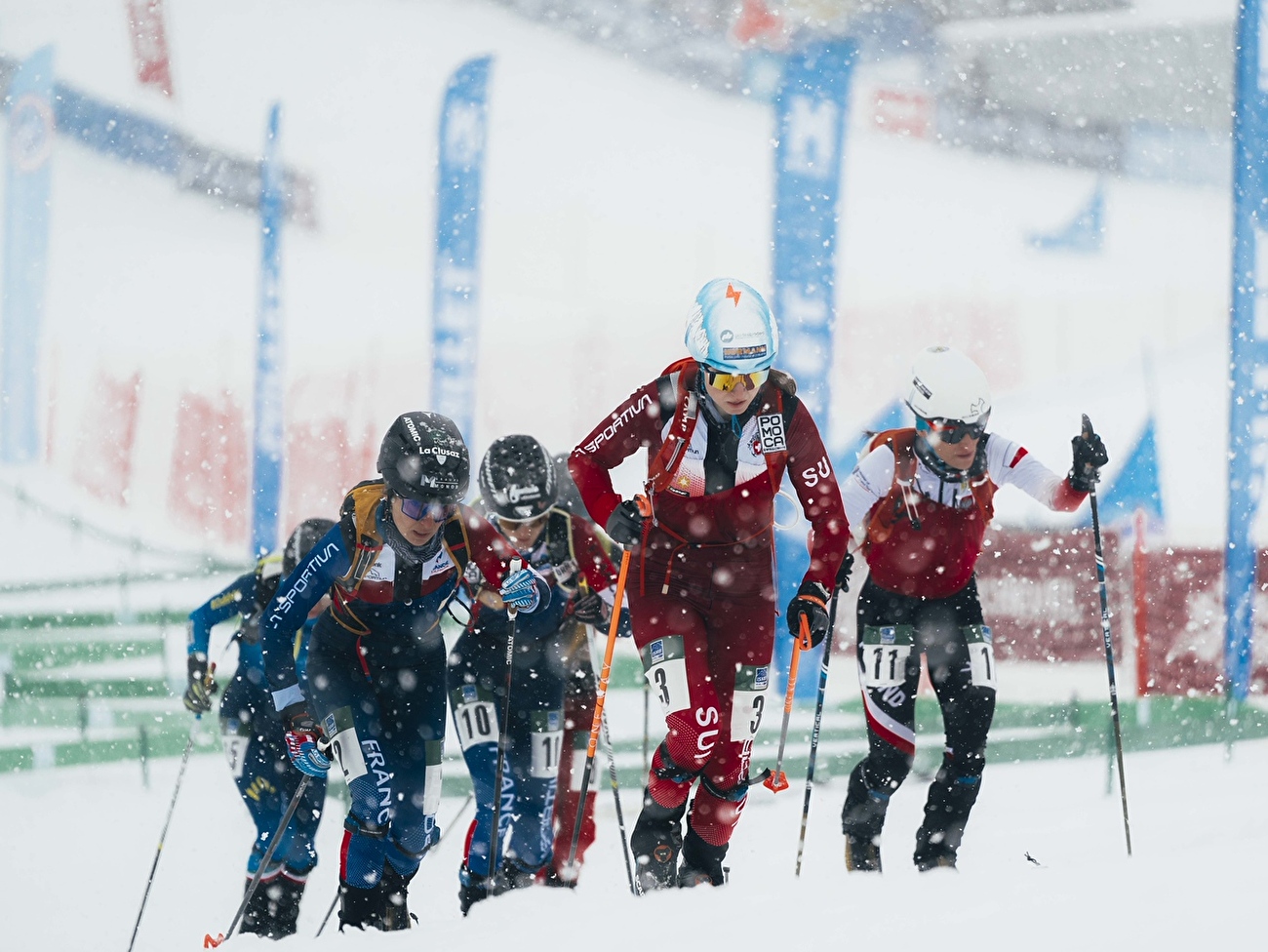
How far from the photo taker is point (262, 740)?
20.7 feet

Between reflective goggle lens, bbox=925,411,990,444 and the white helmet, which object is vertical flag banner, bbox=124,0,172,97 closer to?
the white helmet

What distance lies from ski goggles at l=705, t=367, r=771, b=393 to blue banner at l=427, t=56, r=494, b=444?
25.6 ft

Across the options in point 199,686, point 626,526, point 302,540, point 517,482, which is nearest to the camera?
point 626,526

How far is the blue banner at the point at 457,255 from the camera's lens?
12336mm

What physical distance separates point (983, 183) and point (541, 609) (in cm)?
2883

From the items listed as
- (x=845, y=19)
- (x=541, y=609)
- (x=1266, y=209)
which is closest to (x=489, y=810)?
(x=541, y=609)

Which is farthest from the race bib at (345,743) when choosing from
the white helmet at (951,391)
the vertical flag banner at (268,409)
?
the vertical flag banner at (268,409)

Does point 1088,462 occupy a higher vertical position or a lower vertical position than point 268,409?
lower

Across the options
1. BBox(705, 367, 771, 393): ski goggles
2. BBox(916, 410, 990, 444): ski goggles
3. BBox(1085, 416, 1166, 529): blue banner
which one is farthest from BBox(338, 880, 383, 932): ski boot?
BBox(1085, 416, 1166, 529): blue banner

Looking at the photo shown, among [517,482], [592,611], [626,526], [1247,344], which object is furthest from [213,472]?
[626,526]

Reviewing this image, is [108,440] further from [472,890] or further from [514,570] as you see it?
[514,570]

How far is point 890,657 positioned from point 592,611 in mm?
1323

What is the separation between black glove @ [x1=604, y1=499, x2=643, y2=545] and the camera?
4676 mm

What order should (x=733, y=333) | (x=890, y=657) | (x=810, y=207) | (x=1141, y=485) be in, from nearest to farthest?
(x=733, y=333), (x=890, y=657), (x=810, y=207), (x=1141, y=485)
